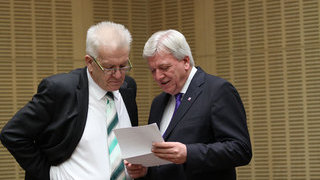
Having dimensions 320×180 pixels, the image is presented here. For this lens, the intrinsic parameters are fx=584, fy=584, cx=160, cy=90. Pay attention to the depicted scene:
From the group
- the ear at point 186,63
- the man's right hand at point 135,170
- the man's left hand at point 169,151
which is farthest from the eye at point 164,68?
the man's right hand at point 135,170

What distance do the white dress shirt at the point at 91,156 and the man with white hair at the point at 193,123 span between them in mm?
172

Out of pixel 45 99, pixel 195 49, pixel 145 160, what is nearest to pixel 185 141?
pixel 145 160

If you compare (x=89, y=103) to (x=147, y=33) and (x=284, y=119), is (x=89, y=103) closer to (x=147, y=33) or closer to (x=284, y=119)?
(x=284, y=119)

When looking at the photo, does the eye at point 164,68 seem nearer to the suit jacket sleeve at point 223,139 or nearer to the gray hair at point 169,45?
the gray hair at point 169,45

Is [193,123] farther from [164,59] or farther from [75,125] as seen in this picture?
[75,125]

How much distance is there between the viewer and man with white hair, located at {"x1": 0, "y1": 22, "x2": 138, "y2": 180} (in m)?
3.54

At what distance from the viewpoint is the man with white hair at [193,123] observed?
3.37 m

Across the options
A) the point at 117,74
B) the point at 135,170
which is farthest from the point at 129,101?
the point at 135,170

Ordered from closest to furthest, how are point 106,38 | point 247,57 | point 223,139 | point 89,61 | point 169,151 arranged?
point 169,151 → point 223,139 → point 106,38 → point 89,61 → point 247,57

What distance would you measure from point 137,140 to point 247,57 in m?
3.86

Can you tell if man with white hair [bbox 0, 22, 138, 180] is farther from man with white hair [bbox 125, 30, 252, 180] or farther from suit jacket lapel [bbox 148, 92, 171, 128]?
suit jacket lapel [bbox 148, 92, 171, 128]

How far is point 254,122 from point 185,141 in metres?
3.47

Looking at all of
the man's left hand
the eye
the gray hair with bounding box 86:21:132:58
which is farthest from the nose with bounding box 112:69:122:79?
the man's left hand

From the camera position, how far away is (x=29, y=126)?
3529 millimetres
